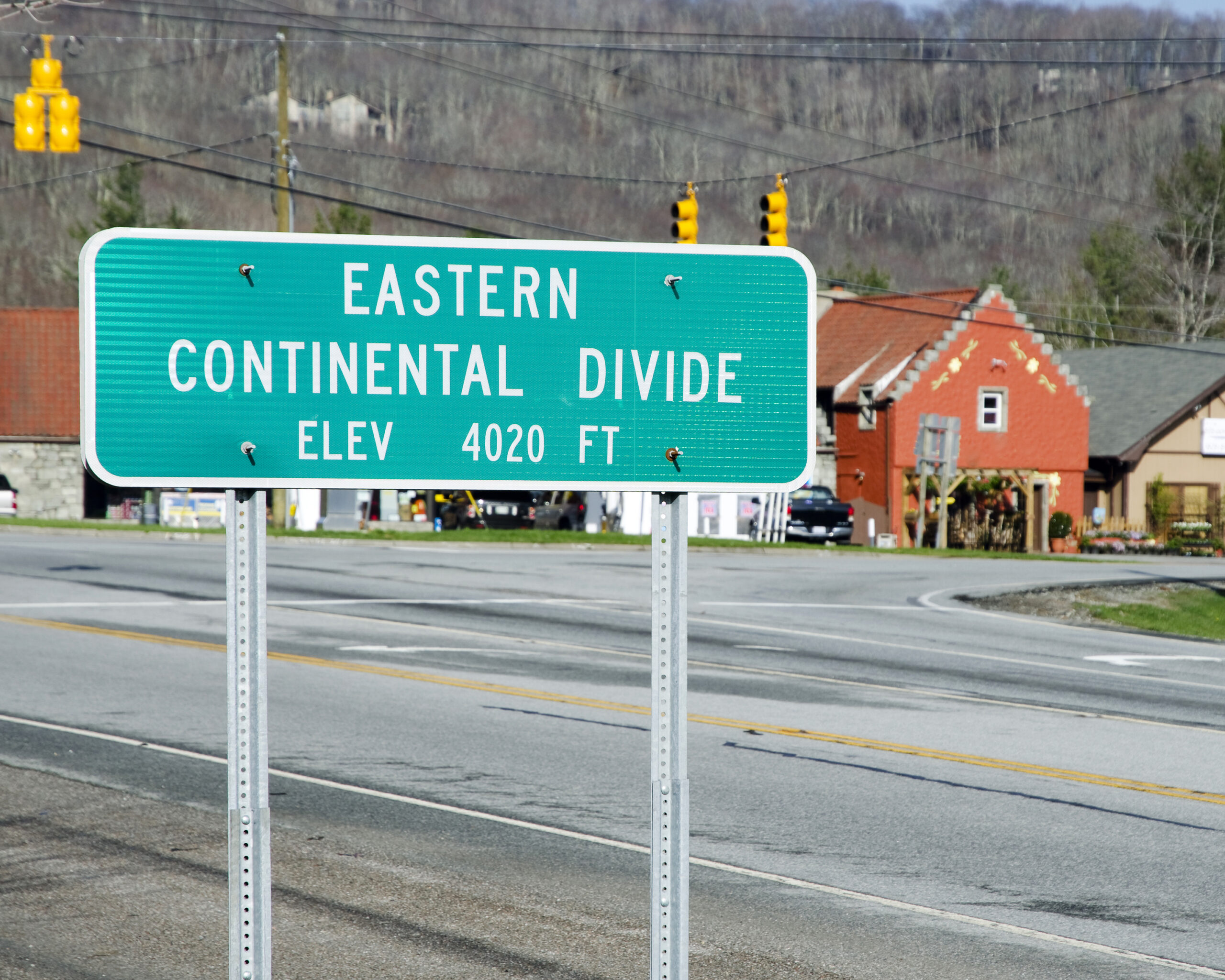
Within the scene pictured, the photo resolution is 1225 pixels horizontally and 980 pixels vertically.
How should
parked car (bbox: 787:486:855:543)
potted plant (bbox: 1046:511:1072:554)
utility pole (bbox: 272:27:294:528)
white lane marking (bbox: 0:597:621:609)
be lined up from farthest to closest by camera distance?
1. potted plant (bbox: 1046:511:1072:554)
2. parked car (bbox: 787:486:855:543)
3. utility pole (bbox: 272:27:294:528)
4. white lane marking (bbox: 0:597:621:609)

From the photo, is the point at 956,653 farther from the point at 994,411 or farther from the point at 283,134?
the point at 994,411

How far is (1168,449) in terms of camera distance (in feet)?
170

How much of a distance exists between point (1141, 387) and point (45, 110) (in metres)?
47.0

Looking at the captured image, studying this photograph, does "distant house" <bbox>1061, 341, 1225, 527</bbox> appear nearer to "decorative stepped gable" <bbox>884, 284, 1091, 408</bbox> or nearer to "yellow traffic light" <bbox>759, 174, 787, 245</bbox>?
"decorative stepped gable" <bbox>884, 284, 1091, 408</bbox>

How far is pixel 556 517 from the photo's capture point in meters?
41.2

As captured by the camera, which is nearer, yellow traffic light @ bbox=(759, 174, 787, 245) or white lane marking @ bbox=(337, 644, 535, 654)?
white lane marking @ bbox=(337, 644, 535, 654)

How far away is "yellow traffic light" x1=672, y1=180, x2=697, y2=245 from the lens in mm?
18656

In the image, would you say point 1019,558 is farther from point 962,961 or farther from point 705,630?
point 962,961

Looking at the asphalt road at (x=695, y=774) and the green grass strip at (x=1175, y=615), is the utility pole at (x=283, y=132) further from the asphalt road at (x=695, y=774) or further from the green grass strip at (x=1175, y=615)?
the green grass strip at (x=1175, y=615)

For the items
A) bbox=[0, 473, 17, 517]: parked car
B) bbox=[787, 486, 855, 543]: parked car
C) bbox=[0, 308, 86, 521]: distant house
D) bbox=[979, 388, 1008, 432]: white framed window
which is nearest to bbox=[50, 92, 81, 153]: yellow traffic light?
bbox=[0, 473, 17, 517]: parked car

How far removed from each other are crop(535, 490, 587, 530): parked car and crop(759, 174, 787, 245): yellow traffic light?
22033mm

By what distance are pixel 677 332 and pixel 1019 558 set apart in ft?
113

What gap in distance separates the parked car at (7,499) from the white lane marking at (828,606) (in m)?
27.1

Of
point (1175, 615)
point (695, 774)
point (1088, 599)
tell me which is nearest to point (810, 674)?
point (695, 774)
